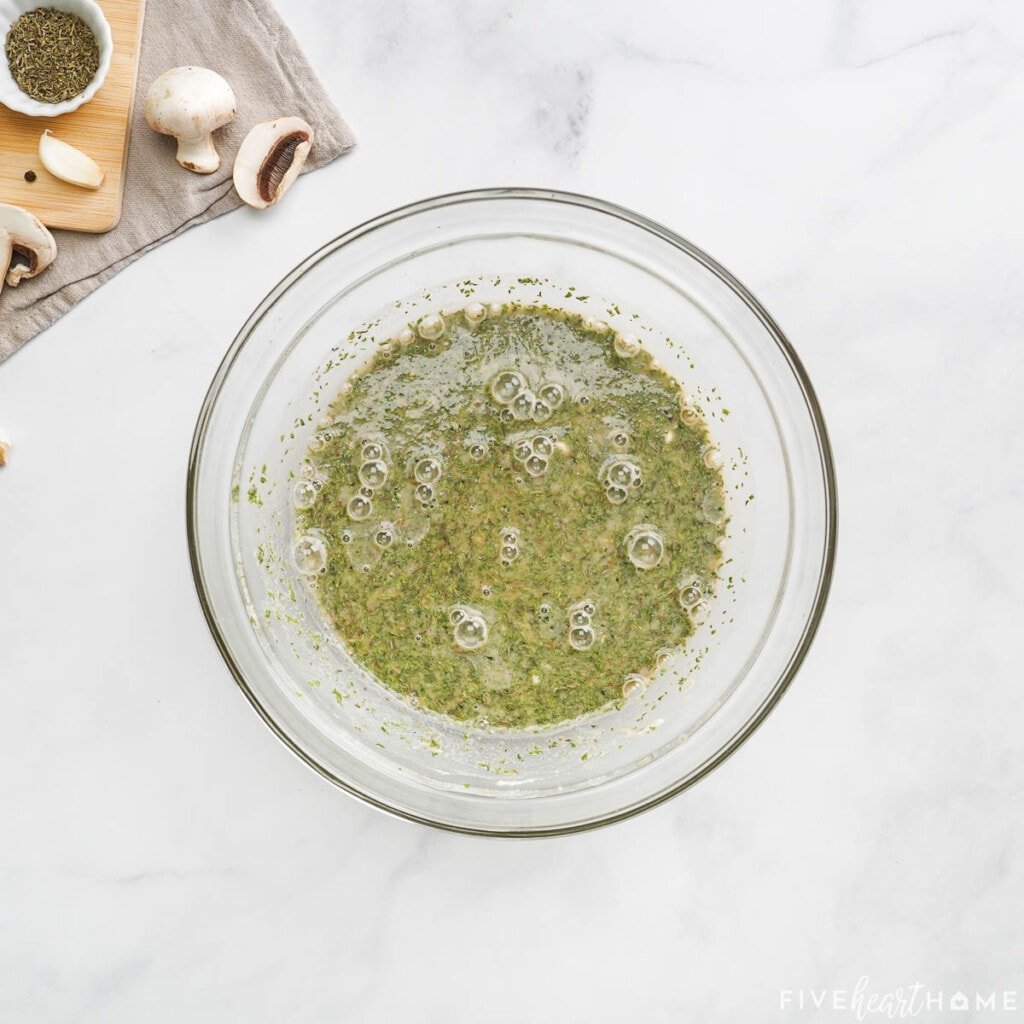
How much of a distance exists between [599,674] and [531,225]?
2.48 feet

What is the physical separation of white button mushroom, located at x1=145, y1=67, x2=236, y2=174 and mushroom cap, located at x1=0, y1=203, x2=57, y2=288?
0.26 metres

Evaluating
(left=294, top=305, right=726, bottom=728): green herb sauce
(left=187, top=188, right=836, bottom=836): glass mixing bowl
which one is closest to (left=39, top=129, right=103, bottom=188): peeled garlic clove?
(left=187, top=188, right=836, bottom=836): glass mixing bowl

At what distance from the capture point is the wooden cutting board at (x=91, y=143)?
4.94ft

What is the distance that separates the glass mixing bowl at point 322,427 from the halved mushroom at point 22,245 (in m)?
0.41

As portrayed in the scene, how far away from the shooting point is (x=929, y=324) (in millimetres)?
1544

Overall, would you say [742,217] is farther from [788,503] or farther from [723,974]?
[723,974]

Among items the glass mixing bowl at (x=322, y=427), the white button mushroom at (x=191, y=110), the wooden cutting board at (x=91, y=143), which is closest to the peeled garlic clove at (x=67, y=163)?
the wooden cutting board at (x=91, y=143)

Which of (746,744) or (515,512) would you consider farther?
(746,744)

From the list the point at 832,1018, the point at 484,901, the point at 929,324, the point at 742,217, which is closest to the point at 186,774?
the point at 484,901

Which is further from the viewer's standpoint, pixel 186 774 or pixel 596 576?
pixel 186 774

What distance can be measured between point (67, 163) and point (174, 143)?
18cm

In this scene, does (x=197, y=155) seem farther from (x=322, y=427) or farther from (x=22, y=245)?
(x=322, y=427)

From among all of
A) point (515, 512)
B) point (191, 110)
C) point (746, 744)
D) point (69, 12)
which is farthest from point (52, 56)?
point (746, 744)

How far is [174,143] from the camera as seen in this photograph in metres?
1.52
